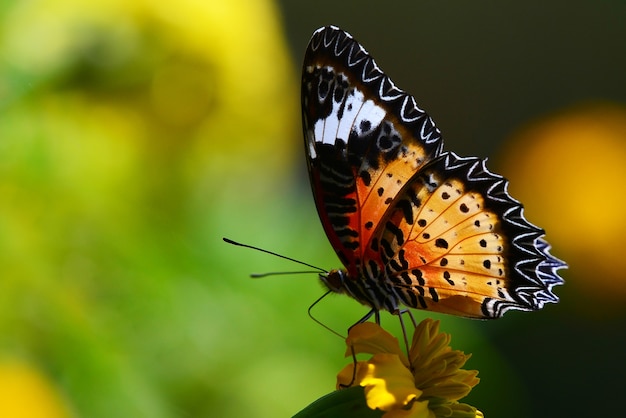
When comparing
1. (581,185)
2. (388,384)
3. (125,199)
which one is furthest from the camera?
(581,185)

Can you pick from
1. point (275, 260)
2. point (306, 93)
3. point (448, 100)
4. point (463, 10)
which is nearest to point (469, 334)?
point (275, 260)

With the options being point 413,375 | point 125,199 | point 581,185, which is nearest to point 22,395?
point 125,199

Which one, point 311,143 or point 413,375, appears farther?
point 311,143

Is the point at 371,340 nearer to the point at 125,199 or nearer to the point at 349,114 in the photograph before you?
the point at 349,114

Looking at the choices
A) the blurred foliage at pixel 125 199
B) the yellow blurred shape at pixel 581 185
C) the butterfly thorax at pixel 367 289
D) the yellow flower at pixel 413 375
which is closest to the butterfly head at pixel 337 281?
the butterfly thorax at pixel 367 289

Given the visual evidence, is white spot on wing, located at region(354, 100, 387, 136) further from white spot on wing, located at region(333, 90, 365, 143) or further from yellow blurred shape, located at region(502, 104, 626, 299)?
yellow blurred shape, located at region(502, 104, 626, 299)

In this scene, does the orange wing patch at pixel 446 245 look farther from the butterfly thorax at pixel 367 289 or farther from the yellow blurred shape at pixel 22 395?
the yellow blurred shape at pixel 22 395

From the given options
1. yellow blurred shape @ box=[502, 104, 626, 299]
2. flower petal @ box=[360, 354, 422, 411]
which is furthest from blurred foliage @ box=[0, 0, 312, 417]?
yellow blurred shape @ box=[502, 104, 626, 299]
